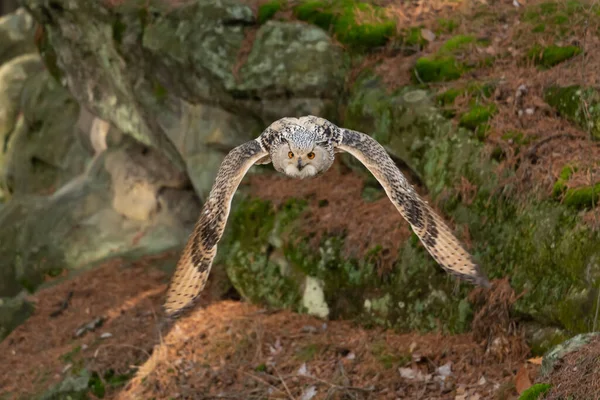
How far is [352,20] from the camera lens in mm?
9055

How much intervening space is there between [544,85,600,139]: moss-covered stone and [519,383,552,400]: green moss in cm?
222

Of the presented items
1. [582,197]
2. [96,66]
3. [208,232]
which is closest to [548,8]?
[582,197]

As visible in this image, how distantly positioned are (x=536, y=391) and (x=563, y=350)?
1.19 feet

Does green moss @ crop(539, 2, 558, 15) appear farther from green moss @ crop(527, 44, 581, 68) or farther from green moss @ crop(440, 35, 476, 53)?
green moss @ crop(440, 35, 476, 53)

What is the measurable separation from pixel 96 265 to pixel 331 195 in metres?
4.29

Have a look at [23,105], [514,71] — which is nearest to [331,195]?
[514,71]

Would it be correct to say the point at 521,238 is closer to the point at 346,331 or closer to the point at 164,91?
the point at 346,331

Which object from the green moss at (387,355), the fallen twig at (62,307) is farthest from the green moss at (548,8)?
the fallen twig at (62,307)

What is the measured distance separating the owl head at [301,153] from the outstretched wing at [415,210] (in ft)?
1.24

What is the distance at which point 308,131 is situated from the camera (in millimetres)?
4840

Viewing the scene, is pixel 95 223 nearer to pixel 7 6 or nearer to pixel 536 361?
pixel 536 361

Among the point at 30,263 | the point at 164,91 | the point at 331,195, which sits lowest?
the point at 30,263

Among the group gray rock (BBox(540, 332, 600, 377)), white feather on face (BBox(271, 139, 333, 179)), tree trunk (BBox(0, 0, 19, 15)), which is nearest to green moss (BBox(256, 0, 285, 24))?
white feather on face (BBox(271, 139, 333, 179))

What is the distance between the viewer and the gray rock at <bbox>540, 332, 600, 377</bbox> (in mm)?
5223
